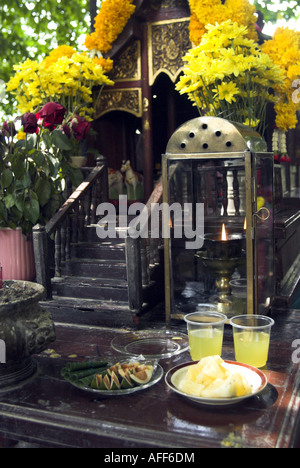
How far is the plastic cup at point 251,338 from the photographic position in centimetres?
309

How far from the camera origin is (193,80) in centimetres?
465

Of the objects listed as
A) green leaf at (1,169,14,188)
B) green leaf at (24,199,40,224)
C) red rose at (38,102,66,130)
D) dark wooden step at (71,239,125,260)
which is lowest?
dark wooden step at (71,239,125,260)

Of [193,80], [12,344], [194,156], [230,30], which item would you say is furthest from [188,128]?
[12,344]

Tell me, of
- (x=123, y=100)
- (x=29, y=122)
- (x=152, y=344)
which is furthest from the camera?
(x=123, y=100)

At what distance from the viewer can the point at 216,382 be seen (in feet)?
8.53

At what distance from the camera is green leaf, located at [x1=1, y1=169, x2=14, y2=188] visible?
4734mm

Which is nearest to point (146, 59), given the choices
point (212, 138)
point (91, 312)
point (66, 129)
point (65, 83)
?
point (65, 83)

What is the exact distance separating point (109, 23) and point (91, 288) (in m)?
3.56

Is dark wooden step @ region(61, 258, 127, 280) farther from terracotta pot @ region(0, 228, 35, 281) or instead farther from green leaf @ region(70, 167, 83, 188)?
green leaf @ region(70, 167, 83, 188)

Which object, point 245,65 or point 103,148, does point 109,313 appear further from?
point 103,148

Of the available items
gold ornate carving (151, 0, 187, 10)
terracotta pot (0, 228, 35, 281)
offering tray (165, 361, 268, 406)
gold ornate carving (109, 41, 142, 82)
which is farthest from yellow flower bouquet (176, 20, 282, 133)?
offering tray (165, 361, 268, 406)

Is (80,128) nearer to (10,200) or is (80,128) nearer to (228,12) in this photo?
(10,200)

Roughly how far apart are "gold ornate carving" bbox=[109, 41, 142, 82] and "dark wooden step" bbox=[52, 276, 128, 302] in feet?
9.73

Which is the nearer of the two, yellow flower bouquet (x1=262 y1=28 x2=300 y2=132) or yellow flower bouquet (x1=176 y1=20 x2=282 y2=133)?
yellow flower bouquet (x1=176 y1=20 x2=282 y2=133)
